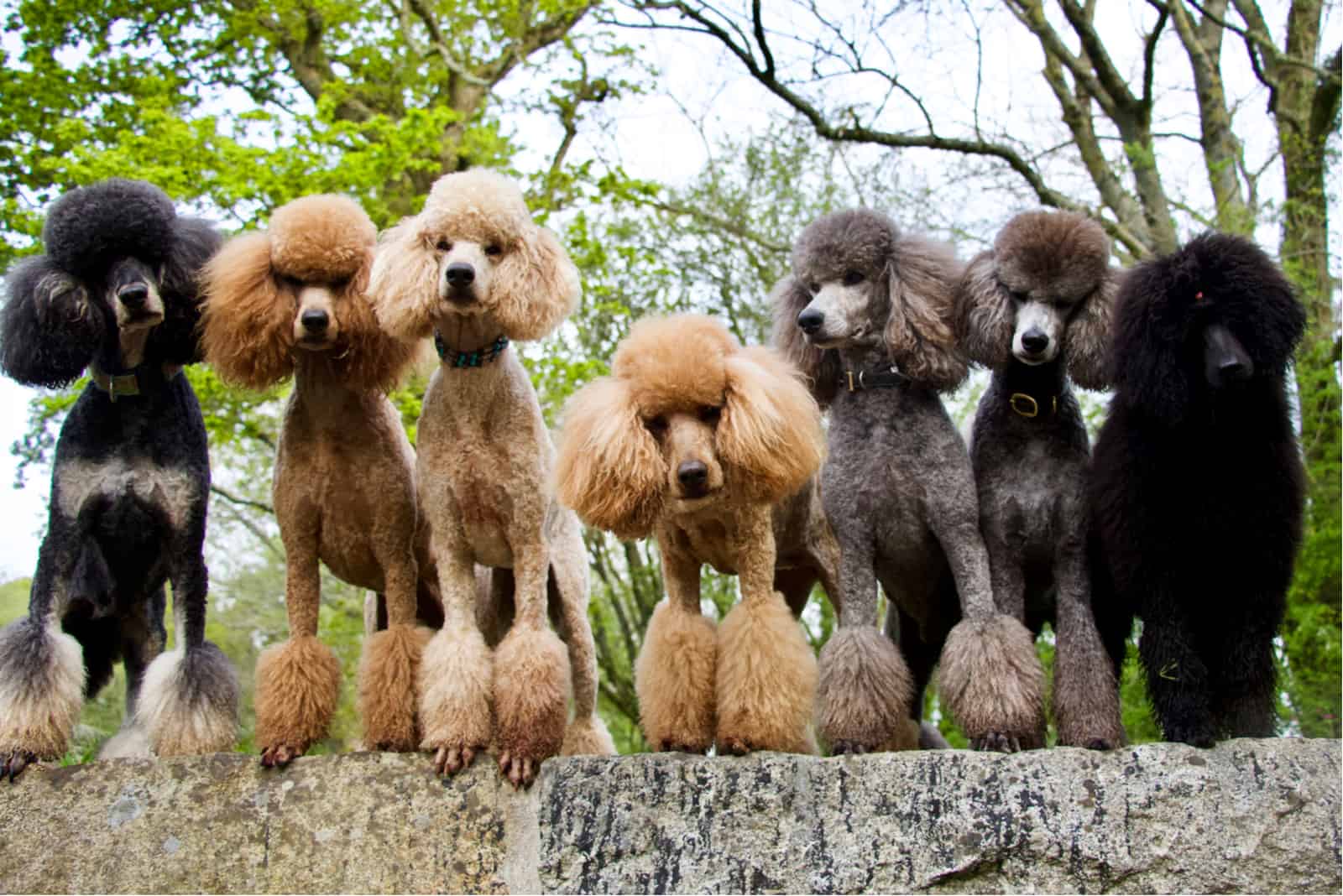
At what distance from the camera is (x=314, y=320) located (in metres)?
3.53

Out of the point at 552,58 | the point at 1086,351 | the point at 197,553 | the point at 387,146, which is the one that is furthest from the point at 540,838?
the point at 552,58

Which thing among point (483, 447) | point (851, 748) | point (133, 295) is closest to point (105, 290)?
point (133, 295)

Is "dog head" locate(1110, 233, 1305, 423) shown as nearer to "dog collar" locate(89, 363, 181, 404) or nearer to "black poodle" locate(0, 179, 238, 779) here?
"black poodle" locate(0, 179, 238, 779)

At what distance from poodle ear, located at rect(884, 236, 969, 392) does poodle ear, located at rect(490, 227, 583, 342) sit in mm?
977

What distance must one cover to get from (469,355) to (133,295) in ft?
3.27

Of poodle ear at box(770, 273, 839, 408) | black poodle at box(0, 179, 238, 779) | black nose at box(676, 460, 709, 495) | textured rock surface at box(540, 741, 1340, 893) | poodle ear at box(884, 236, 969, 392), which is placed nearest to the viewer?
textured rock surface at box(540, 741, 1340, 893)

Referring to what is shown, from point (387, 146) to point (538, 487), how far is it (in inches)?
238

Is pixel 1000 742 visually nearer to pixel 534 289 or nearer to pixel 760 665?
pixel 760 665

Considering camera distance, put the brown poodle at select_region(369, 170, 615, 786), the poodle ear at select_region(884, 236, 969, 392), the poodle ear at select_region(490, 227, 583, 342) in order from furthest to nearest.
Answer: the poodle ear at select_region(884, 236, 969, 392), the poodle ear at select_region(490, 227, 583, 342), the brown poodle at select_region(369, 170, 615, 786)

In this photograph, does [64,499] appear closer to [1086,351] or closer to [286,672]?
[286,672]

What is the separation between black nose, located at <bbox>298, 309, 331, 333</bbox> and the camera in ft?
11.6

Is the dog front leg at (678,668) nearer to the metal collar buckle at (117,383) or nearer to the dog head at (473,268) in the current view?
the dog head at (473,268)

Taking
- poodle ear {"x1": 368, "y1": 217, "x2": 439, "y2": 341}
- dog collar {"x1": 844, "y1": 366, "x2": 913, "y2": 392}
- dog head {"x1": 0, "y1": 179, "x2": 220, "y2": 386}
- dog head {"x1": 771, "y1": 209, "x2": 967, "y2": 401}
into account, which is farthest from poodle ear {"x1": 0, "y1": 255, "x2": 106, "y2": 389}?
dog collar {"x1": 844, "y1": 366, "x2": 913, "y2": 392}

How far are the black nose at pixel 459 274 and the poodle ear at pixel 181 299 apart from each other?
35.7 inches
